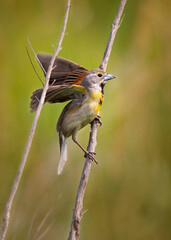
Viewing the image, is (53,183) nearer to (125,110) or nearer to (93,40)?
(125,110)

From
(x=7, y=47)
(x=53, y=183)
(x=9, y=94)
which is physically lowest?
(x=53, y=183)

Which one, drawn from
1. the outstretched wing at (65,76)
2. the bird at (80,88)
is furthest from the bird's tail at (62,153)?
the outstretched wing at (65,76)

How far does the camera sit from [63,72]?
1.89 metres

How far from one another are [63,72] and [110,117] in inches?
22.9

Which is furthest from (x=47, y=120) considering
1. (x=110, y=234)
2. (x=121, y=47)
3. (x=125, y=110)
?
(x=110, y=234)

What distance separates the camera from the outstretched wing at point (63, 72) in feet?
6.10

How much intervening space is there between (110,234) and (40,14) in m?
1.43

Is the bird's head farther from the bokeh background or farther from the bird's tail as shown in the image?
the bokeh background

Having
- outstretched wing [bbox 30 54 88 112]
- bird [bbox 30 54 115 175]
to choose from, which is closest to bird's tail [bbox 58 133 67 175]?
bird [bbox 30 54 115 175]

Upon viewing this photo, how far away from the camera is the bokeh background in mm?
2377

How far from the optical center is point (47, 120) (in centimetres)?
225

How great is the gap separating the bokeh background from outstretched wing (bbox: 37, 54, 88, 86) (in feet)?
1.45

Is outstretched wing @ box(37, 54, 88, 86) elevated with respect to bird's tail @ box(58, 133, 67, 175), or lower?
elevated

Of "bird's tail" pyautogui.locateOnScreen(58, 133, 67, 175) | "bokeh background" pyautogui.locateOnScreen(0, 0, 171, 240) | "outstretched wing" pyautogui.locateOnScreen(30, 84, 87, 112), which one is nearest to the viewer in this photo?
"outstretched wing" pyautogui.locateOnScreen(30, 84, 87, 112)
